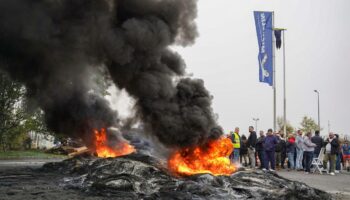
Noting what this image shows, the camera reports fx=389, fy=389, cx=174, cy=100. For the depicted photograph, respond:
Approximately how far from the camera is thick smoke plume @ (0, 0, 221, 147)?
45.8ft

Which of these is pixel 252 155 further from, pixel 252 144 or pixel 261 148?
pixel 261 148

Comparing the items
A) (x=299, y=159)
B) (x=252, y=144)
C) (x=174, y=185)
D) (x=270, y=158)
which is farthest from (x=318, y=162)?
(x=174, y=185)

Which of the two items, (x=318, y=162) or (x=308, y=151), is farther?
(x=318, y=162)

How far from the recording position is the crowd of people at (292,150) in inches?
805

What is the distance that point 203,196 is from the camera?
35.3ft

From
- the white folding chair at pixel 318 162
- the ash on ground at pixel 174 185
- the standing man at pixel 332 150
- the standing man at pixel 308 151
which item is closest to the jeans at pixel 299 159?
the white folding chair at pixel 318 162

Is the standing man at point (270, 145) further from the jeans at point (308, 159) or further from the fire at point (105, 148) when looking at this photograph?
the fire at point (105, 148)

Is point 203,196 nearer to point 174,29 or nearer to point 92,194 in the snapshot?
point 92,194

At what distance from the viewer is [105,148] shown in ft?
66.5

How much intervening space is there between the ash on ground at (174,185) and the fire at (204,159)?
0.71 meters

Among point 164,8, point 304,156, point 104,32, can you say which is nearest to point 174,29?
point 164,8

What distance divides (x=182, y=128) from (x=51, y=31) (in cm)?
623

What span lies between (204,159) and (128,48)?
495cm

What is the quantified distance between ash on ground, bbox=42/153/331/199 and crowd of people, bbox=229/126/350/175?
7.98 metres
